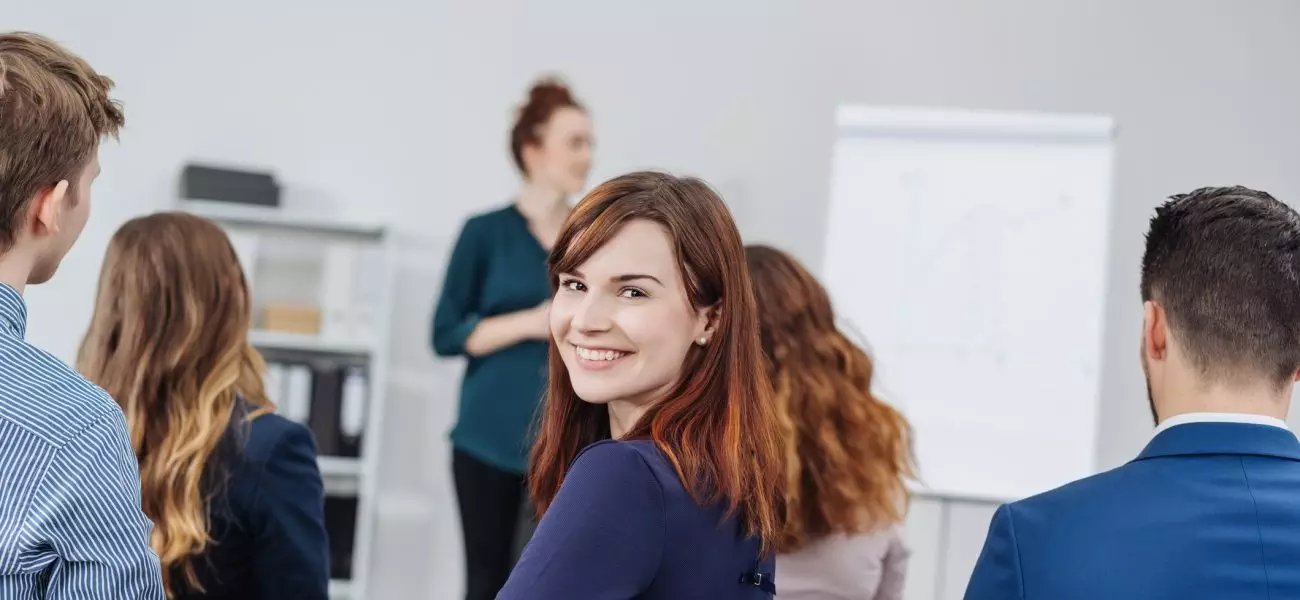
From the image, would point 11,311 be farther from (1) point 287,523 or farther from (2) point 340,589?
(2) point 340,589

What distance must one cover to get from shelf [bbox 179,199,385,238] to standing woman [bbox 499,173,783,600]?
106 inches

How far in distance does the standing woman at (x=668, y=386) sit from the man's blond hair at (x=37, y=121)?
50 cm

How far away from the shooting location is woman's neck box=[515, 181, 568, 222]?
375 cm

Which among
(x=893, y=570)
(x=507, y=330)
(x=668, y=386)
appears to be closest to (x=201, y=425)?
(x=668, y=386)

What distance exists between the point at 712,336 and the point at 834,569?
89 centimetres

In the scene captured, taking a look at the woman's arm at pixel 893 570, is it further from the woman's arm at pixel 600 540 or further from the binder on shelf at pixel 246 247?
the binder on shelf at pixel 246 247

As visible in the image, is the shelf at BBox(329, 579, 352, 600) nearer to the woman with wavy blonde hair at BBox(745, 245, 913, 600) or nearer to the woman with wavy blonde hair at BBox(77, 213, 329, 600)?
the woman with wavy blonde hair at BBox(77, 213, 329, 600)

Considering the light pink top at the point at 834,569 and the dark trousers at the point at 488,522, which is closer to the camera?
the light pink top at the point at 834,569

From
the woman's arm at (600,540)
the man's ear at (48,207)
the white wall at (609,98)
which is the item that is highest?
the white wall at (609,98)

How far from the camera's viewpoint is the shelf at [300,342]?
3.98m

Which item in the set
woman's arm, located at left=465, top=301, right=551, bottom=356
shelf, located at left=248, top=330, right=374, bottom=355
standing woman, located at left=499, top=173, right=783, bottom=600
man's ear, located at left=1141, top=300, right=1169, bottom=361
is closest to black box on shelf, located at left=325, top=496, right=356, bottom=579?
shelf, located at left=248, top=330, right=374, bottom=355

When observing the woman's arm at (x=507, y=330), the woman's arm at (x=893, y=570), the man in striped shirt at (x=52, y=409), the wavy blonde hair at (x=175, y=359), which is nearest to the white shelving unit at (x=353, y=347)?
the woman's arm at (x=507, y=330)

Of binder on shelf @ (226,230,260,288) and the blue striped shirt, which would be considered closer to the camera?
the blue striped shirt

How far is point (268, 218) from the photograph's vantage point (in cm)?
402
